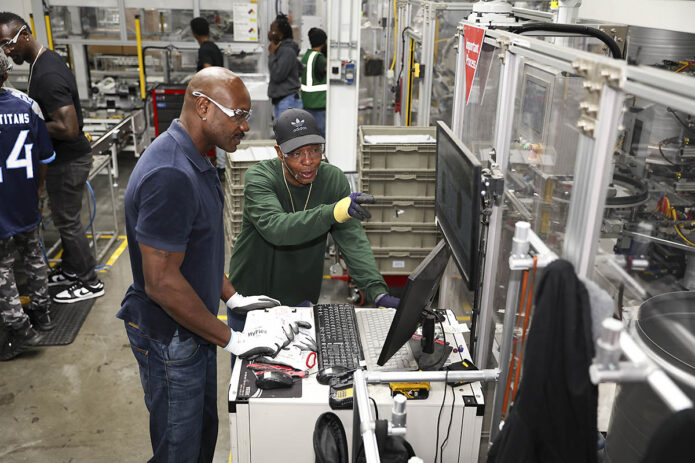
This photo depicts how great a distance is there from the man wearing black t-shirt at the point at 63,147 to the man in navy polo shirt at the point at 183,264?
264cm

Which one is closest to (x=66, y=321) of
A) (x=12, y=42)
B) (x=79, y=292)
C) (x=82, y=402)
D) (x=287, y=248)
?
(x=79, y=292)

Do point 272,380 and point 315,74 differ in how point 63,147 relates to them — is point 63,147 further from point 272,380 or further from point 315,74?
point 315,74

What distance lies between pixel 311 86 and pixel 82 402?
4980mm

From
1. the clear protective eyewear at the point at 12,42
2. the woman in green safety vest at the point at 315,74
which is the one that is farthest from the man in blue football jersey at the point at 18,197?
the woman in green safety vest at the point at 315,74

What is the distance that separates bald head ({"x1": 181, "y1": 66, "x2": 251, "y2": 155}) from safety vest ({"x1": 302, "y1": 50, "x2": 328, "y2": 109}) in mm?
5396

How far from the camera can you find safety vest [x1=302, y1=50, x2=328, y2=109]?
24.5ft

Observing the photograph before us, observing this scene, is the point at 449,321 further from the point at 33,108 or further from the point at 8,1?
the point at 8,1

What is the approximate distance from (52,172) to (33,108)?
75 centimetres

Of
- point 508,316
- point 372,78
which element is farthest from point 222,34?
point 508,316

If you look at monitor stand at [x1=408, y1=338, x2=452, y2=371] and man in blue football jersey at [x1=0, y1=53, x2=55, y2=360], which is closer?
monitor stand at [x1=408, y1=338, x2=452, y2=371]

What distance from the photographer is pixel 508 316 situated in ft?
6.24

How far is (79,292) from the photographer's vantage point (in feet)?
16.2

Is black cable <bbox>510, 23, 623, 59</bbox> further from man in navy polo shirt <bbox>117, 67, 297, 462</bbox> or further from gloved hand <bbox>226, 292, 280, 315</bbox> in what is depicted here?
gloved hand <bbox>226, 292, 280, 315</bbox>

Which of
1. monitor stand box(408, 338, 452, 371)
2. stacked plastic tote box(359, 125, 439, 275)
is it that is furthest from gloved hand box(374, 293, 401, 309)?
stacked plastic tote box(359, 125, 439, 275)
